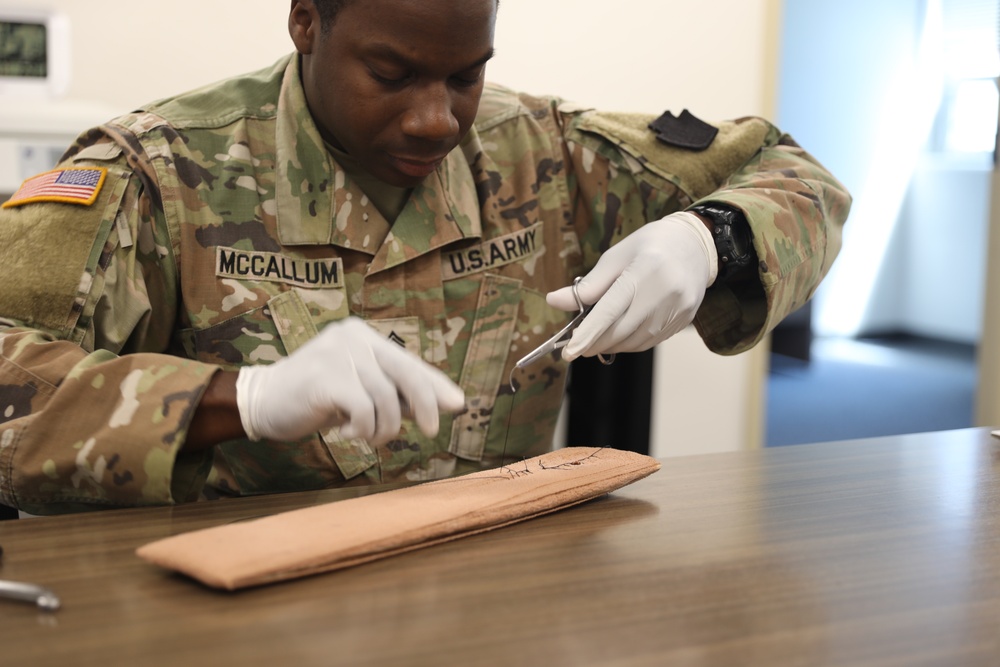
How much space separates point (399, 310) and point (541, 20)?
1.53 m

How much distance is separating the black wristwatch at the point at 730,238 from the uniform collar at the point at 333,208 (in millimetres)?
311

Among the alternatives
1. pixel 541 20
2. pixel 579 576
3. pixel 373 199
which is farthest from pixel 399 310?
pixel 541 20

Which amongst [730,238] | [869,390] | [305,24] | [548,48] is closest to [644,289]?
[730,238]

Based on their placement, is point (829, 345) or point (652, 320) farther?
point (829, 345)

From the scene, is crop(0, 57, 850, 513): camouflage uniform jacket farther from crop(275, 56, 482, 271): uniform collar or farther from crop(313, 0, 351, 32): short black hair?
crop(313, 0, 351, 32): short black hair

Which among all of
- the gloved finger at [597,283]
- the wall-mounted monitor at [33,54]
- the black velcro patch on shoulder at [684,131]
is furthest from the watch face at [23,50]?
the gloved finger at [597,283]

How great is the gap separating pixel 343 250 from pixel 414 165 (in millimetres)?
145

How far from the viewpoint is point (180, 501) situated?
2.98 ft

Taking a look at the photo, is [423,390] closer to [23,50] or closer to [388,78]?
[388,78]

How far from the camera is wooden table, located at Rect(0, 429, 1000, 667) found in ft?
1.96

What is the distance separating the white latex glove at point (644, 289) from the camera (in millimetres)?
A: 1081

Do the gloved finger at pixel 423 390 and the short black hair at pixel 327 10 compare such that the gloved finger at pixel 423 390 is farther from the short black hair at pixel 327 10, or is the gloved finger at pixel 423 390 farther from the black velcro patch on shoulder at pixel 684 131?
the black velcro patch on shoulder at pixel 684 131

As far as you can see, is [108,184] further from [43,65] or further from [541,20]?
[541,20]

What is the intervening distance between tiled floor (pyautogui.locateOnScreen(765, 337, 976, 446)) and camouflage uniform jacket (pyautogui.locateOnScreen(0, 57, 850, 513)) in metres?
2.42
